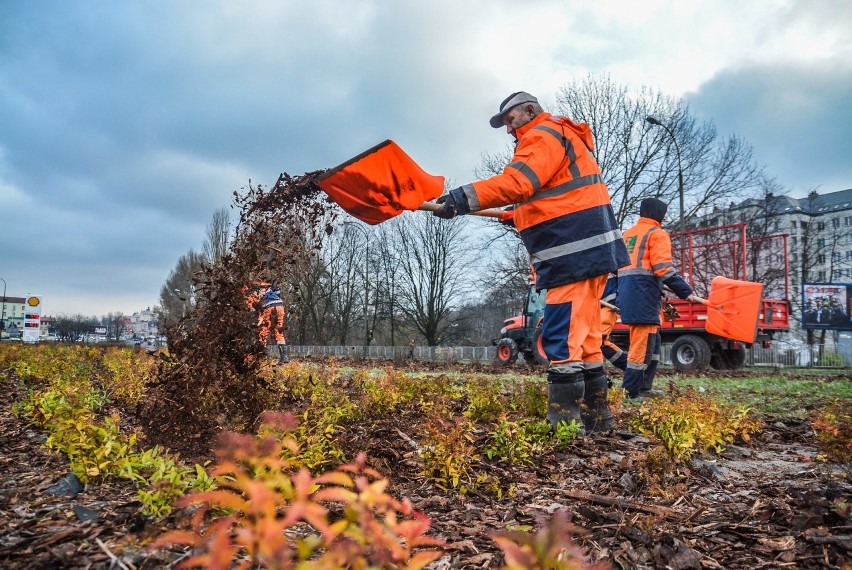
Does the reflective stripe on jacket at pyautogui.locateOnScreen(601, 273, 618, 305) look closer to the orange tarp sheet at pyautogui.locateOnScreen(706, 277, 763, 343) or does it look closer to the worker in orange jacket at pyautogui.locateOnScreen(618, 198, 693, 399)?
the worker in orange jacket at pyautogui.locateOnScreen(618, 198, 693, 399)

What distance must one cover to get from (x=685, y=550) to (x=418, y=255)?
4284 cm

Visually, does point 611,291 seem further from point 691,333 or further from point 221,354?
point 691,333

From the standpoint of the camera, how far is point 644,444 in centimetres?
395

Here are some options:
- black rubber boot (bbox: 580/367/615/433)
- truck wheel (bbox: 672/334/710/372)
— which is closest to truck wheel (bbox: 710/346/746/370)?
truck wheel (bbox: 672/334/710/372)

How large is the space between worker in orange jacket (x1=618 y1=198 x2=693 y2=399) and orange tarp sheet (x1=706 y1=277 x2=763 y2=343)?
398cm

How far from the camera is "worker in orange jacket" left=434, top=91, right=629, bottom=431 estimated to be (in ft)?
12.9

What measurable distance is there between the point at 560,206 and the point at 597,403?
152 cm

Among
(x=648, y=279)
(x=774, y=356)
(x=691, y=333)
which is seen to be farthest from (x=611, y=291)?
(x=774, y=356)

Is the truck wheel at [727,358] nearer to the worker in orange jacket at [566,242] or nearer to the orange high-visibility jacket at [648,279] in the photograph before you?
the orange high-visibility jacket at [648,279]

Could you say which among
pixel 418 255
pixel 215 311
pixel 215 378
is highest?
pixel 418 255

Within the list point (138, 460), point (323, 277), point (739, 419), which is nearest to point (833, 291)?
point (739, 419)

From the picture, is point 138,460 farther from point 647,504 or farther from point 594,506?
point 647,504

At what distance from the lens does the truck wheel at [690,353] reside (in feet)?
47.0

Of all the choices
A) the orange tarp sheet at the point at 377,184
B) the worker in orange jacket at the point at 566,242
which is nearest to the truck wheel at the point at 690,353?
the worker in orange jacket at the point at 566,242
